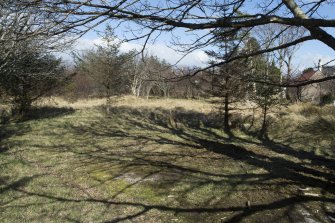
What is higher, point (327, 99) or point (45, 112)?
point (327, 99)

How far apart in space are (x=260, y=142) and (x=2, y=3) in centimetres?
1400

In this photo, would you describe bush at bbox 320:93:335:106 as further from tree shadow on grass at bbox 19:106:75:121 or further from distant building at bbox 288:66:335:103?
tree shadow on grass at bbox 19:106:75:121

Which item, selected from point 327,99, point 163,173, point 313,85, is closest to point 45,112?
point 163,173

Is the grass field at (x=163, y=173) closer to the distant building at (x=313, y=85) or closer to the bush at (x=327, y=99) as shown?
the distant building at (x=313, y=85)

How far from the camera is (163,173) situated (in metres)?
9.77

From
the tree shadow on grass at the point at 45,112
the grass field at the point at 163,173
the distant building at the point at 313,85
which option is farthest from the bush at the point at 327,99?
the tree shadow on grass at the point at 45,112

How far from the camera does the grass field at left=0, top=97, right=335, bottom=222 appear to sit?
22.8 feet

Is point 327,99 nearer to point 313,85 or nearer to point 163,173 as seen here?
point 313,85

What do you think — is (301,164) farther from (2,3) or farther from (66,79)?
(66,79)

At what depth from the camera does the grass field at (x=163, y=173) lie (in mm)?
6949

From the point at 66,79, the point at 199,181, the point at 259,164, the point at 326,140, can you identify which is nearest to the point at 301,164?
the point at 259,164

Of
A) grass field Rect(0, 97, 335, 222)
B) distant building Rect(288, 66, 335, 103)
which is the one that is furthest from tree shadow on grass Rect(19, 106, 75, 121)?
distant building Rect(288, 66, 335, 103)

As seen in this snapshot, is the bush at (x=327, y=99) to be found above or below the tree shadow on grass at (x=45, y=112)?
above

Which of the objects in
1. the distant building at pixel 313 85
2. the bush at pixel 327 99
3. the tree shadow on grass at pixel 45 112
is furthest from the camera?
the bush at pixel 327 99
